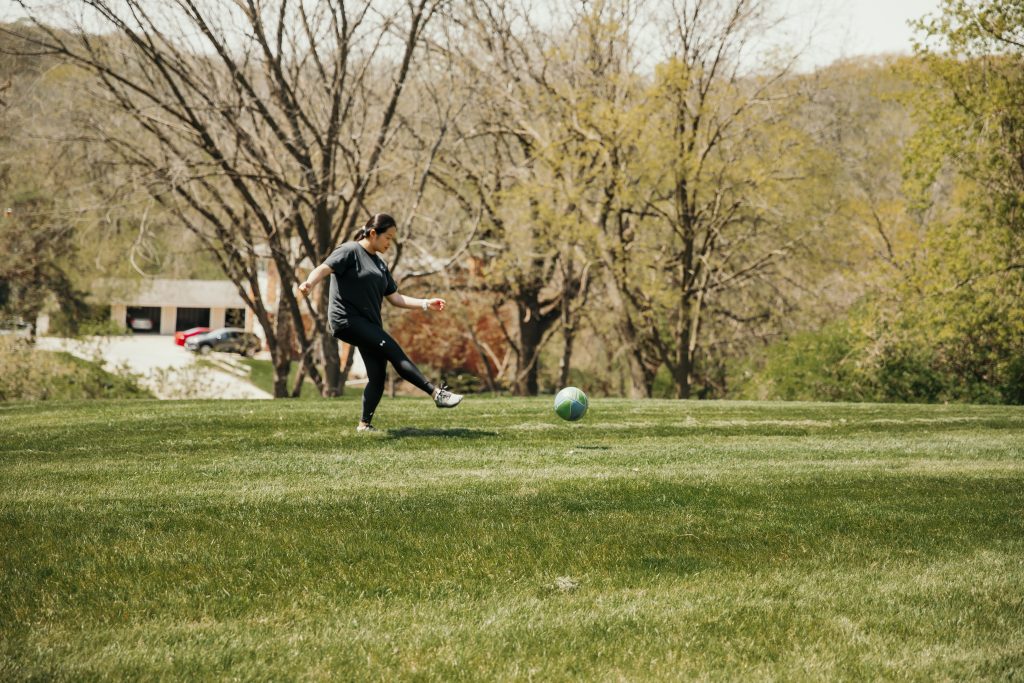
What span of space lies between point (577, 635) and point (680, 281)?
21.1m

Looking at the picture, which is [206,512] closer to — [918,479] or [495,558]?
[495,558]

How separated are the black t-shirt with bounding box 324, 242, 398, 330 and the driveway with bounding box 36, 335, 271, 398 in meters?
15.4

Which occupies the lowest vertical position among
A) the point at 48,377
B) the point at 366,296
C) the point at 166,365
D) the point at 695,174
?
the point at 166,365

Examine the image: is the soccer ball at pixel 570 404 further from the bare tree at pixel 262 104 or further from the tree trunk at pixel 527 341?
the tree trunk at pixel 527 341

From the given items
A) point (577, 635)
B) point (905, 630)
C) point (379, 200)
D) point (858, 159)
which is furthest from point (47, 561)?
point (858, 159)

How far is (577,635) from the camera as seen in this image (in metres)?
4.02

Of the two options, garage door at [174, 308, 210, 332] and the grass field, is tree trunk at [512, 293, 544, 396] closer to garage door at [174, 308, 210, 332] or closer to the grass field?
the grass field

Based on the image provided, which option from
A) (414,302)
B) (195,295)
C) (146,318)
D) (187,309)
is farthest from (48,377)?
(187,309)

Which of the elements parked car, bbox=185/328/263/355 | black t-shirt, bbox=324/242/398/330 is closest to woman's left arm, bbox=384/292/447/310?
black t-shirt, bbox=324/242/398/330

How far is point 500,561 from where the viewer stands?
4.95 metres

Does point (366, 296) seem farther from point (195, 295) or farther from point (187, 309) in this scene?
point (187, 309)

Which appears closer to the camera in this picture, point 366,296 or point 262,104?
point 366,296

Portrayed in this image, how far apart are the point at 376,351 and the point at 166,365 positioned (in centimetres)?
4521

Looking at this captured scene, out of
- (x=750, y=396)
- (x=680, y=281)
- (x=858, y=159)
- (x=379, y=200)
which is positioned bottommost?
(x=750, y=396)
